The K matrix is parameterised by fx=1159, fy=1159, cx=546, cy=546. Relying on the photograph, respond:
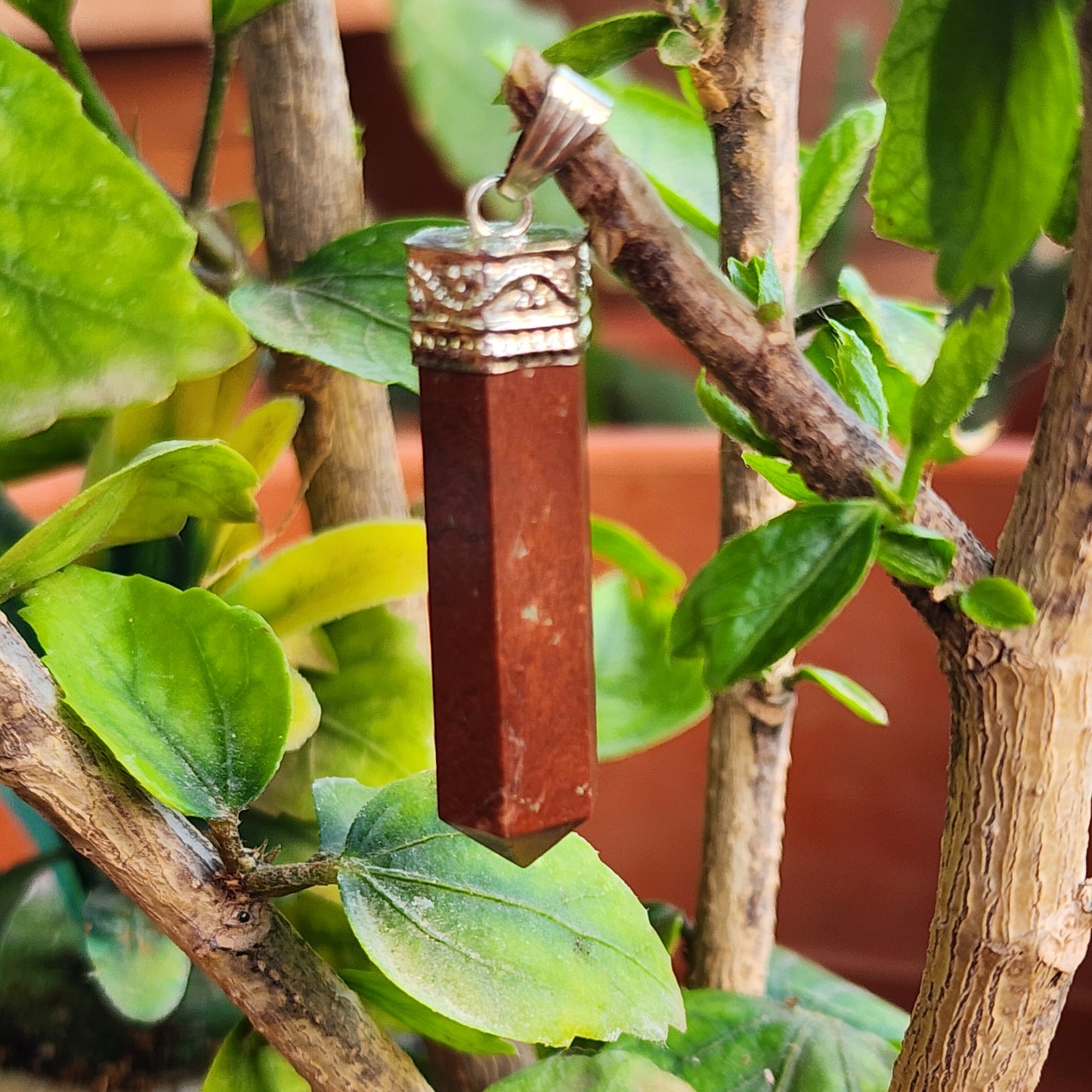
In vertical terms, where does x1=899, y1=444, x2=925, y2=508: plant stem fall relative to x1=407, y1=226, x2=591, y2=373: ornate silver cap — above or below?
below

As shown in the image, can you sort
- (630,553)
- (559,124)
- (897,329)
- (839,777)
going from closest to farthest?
(559,124), (897,329), (630,553), (839,777)

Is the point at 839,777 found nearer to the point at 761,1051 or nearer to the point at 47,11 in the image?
the point at 761,1051

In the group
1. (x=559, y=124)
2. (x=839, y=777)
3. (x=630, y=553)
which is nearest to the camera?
(x=559, y=124)

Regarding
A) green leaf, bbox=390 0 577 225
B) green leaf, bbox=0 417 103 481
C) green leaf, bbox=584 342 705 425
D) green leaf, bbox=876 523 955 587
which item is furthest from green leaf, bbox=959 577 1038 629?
green leaf, bbox=584 342 705 425

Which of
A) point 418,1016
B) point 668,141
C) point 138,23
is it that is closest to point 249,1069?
point 418,1016

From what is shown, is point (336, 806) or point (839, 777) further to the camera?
point (839, 777)

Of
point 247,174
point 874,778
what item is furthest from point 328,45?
point 247,174

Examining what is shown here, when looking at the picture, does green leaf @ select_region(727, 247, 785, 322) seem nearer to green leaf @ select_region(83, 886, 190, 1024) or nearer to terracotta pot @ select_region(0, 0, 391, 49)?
green leaf @ select_region(83, 886, 190, 1024)
